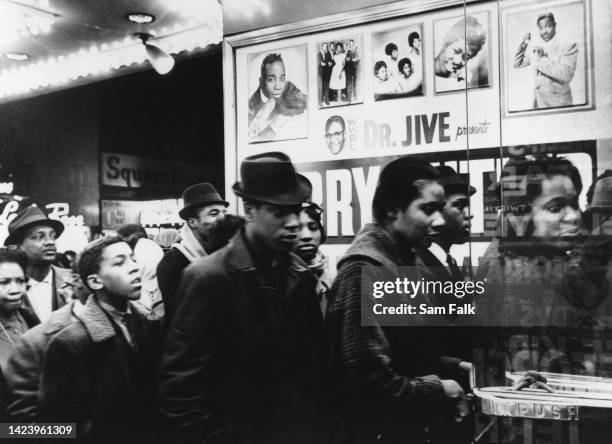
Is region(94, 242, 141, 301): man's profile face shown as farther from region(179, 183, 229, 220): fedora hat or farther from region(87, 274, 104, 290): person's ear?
region(179, 183, 229, 220): fedora hat

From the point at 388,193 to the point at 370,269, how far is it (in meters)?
0.34

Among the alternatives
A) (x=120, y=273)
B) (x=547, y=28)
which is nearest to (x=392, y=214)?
(x=547, y=28)

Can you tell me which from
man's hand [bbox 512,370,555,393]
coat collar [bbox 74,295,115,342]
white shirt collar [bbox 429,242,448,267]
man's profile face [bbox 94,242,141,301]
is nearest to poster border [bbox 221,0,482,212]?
man's profile face [bbox 94,242,141,301]

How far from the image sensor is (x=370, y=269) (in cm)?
260

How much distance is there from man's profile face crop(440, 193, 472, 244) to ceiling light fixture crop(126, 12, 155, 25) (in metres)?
1.76

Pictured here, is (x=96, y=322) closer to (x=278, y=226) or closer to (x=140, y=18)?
(x=278, y=226)

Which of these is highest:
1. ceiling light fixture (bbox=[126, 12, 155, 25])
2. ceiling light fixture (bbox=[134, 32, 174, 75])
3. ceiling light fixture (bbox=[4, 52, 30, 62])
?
ceiling light fixture (bbox=[126, 12, 155, 25])

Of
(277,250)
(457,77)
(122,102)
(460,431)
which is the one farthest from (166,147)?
(460,431)

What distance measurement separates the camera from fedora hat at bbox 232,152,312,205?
271cm

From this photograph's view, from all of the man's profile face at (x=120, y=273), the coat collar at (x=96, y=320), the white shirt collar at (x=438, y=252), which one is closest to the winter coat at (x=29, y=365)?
the coat collar at (x=96, y=320)

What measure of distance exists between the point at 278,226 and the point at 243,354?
582 millimetres

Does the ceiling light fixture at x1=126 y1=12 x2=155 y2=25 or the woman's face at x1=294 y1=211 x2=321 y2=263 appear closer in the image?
the woman's face at x1=294 y1=211 x2=321 y2=263

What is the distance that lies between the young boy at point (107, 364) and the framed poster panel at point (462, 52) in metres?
1.70

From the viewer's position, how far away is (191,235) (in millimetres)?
2920
